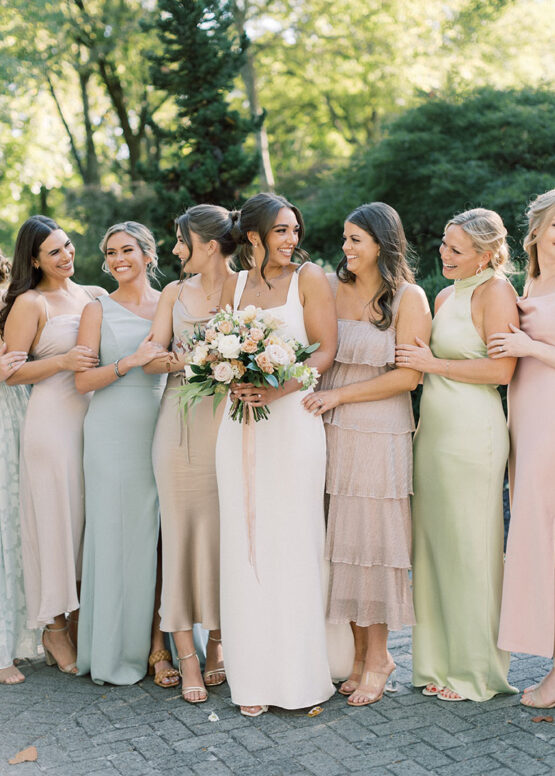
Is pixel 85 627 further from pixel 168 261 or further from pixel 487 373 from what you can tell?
pixel 168 261

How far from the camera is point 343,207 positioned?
1440 centimetres

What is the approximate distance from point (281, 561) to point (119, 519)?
1175mm

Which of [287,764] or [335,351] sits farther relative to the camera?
[335,351]

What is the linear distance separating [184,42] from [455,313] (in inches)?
508

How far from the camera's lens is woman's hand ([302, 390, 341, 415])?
4688 mm

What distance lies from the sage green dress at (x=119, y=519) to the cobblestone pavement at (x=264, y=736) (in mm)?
308

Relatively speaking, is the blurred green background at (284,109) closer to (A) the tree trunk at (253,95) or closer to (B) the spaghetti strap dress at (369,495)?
(A) the tree trunk at (253,95)

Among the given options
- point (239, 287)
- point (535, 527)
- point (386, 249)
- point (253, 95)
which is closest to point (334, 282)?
point (386, 249)

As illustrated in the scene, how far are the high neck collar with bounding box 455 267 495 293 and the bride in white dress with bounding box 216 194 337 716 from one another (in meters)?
0.78

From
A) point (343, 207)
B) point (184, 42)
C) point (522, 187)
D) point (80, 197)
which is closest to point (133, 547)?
point (522, 187)

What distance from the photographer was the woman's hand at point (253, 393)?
437 centimetres

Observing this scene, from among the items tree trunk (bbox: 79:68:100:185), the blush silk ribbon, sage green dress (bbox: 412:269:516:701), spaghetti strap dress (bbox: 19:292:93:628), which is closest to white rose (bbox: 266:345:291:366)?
the blush silk ribbon

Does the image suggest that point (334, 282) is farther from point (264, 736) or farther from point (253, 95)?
point (253, 95)

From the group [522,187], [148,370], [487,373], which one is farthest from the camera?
[522,187]
